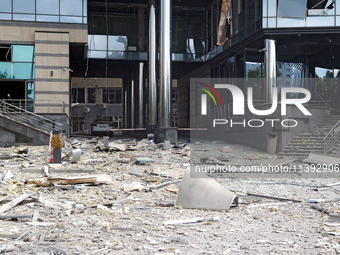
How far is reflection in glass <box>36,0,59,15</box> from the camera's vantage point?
83.0 feet

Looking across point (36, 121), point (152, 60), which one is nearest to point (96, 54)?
point (152, 60)

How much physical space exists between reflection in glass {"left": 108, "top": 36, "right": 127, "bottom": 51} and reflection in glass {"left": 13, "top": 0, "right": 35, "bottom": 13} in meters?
6.57

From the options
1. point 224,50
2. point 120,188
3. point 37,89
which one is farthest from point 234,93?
point 120,188

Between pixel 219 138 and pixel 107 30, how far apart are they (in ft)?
45.6

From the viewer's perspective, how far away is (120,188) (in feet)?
29.6

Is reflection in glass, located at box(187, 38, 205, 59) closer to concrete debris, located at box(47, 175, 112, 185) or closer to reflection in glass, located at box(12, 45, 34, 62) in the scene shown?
reflection in glass, located at box(12, 45, 34, 62)

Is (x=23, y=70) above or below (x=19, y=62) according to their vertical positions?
below

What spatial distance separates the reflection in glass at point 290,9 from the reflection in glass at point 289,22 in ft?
0.79

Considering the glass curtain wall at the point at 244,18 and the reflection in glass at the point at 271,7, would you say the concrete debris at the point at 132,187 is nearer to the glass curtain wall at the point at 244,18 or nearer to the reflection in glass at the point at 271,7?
the glass curtain wall at the point at 244,18

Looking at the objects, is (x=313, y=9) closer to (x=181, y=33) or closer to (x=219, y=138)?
(x=219, y=138)

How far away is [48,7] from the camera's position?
25438 mm

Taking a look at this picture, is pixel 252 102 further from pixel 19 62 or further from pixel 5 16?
pixel 5 16

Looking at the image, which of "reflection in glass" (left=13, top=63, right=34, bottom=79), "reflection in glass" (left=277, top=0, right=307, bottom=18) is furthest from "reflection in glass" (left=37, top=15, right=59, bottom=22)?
"reflection in glass" (left=277, top=0, right=307, bottom=18)

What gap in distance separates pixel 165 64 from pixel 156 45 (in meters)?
3.59
